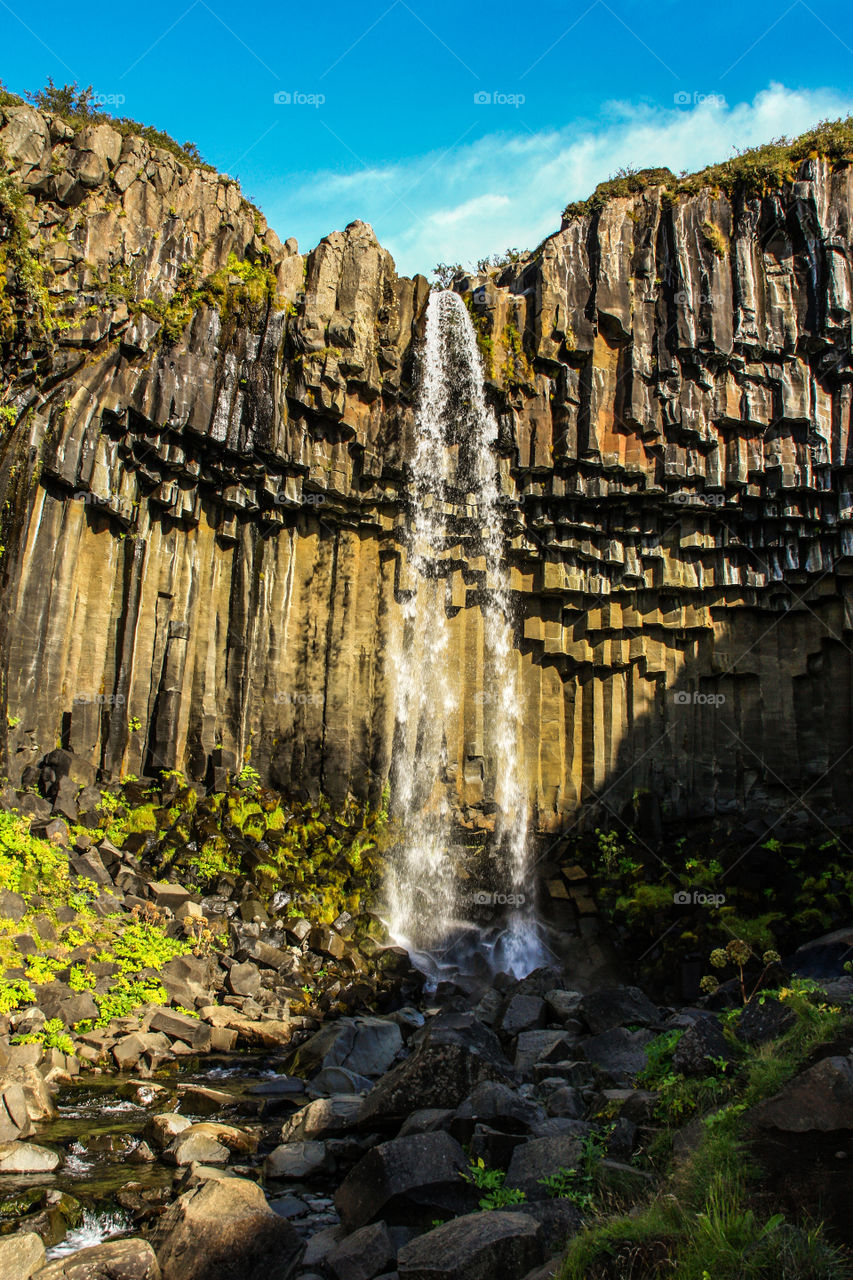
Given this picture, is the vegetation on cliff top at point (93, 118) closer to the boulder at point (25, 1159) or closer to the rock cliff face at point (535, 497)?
the rock cliff face at point (535, 497)

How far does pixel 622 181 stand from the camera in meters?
20.1

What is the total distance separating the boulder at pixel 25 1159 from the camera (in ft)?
21.2

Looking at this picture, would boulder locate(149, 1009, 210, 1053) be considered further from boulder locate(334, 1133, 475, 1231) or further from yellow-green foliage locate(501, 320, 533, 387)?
yellow-green foliage locate(501, 320, 533, 387)

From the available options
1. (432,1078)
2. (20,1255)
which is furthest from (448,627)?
(20,1255)

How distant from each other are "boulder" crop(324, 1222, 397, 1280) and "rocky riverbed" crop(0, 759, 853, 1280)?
0.02m

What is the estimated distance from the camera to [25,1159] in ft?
21.4

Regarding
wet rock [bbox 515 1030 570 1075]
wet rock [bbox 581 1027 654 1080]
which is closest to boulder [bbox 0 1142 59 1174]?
wet rock [bbox 515 1030 570 1075]

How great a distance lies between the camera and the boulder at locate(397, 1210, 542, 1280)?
4.45m

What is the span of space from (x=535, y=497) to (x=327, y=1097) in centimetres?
1319

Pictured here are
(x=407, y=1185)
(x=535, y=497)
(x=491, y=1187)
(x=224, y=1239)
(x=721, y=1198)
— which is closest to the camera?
(x=721, y=1198)

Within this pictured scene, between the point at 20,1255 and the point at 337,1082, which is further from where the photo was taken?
the point at 337,1082

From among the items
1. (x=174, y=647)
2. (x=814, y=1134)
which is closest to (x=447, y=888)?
(x=174, y=647)

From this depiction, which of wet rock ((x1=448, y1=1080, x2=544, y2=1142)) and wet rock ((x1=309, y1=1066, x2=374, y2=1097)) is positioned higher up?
wet rock ((x1=448, y1=1080, x2=544, y2=1142))

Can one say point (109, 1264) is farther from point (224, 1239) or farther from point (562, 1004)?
point (562, 1004)
